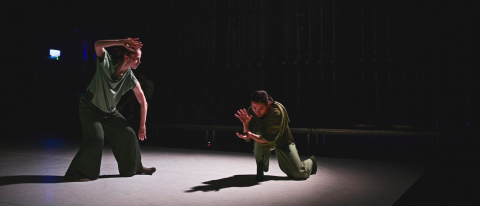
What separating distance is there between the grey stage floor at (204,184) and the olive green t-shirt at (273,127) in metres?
0.40

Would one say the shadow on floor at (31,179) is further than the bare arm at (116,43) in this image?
Yes

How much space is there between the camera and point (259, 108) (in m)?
3.97

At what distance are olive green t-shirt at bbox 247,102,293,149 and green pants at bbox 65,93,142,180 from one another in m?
1.32

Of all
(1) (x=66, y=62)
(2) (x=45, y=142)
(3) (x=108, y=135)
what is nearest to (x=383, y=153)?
(3) (x=108, y=135)

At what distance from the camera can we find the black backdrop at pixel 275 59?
22.9 feet

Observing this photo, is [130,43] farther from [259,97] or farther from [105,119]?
[259,97]

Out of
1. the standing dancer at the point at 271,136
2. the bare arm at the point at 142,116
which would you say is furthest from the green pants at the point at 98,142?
the standing dancer at the point at 271,136

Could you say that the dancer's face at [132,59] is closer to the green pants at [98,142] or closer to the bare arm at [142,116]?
the bare arm at [142,116]

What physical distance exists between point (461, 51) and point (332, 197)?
14.9 ft

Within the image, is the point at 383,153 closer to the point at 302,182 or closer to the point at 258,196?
the point at 302,182

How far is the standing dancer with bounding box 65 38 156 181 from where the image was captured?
4008mm

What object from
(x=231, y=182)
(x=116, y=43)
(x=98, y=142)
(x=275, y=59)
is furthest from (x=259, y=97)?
(x=275, y=59)

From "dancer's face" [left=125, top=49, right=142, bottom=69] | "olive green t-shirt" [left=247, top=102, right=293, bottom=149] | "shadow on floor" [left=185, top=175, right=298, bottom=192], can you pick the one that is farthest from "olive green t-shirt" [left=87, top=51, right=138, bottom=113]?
"olive green t-shirt" [left=247, top=102, right=293, bottom=149]

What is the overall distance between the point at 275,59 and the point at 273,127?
5.44m
